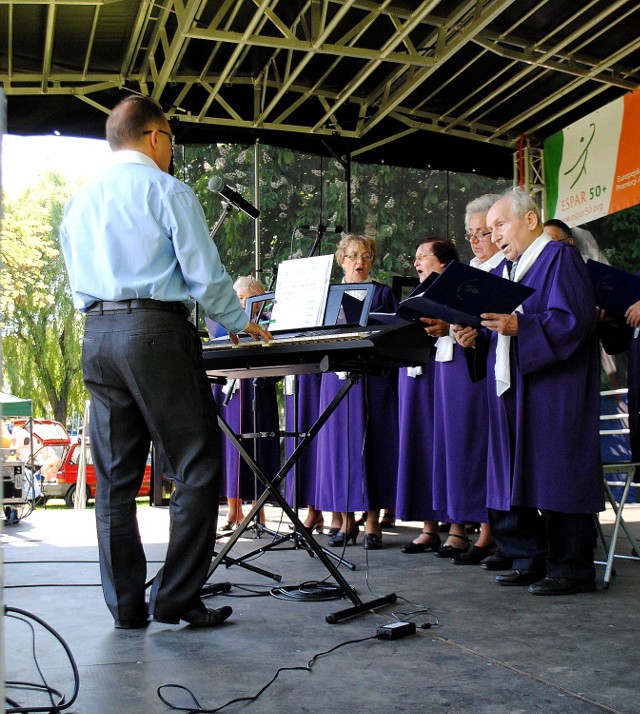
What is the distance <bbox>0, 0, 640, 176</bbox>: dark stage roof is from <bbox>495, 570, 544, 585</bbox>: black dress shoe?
4.31 m

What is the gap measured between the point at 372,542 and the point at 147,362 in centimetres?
246

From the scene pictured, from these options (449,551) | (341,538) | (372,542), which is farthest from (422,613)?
(341,538)

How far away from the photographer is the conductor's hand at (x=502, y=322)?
3.43m

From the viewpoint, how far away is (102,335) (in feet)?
9.12

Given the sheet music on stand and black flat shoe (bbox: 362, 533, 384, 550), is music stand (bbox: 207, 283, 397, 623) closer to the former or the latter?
the sheet music on stand

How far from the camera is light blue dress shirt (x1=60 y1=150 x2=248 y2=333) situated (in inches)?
108

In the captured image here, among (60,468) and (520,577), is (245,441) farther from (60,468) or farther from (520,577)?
(60,468)

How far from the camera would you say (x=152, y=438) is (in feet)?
9.44

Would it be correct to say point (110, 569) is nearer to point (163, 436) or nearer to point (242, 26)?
point (163, 436)

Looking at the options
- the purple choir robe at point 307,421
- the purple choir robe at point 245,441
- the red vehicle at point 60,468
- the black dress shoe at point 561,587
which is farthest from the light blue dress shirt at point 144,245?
the red vehicle at point 60,468

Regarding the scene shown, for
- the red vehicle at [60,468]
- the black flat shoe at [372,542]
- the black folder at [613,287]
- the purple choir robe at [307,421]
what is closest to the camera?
the black folder at [613,287]

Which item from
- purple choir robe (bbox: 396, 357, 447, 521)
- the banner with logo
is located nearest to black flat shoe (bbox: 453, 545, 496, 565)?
purple choir robe (bbox: 396, 357, 447, 521)

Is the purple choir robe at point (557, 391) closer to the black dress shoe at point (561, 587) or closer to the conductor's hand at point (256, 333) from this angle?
the black dress shoe at point (561, 587)

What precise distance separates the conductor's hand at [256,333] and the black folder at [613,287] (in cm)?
184
